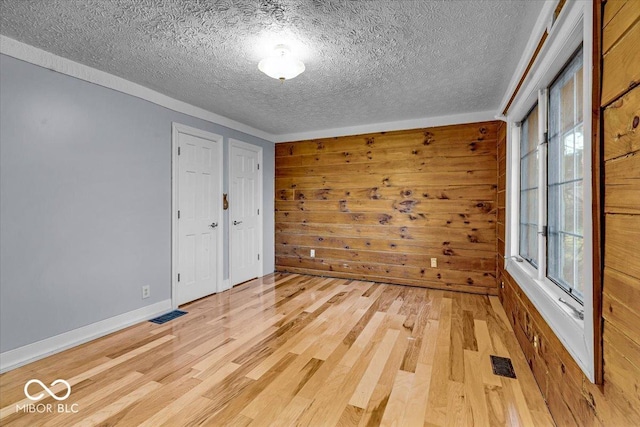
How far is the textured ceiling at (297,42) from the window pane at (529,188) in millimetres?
535

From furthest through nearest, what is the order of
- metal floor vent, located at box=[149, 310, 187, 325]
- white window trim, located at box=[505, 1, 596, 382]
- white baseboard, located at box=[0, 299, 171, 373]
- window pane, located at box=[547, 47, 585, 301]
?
1. metal floor vent, located at box=[149, 310, 187, 325]
2. white baseboard, located at box=[0, 299, 171, 373]
3. window pane, located at box=[547, 47, 585, 301]
4. white window trim, located at box=[505, 1, 596, 382]

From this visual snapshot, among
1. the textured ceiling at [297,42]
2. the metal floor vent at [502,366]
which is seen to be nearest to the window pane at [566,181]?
the textured ceiling at [297,42]

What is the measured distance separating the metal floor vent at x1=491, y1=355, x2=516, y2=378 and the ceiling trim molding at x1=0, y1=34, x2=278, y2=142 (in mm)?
3822

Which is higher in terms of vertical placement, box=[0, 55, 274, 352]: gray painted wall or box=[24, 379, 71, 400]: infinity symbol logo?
box=[0, 55, 274, 352]: gray painted wall

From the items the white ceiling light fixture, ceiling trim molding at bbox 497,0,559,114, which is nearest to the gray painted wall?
the white ceiling light fixture


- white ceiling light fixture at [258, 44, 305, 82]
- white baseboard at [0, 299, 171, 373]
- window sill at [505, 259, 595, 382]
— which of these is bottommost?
white baseboard at [0, 299, 171, 373]

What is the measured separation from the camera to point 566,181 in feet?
5.74

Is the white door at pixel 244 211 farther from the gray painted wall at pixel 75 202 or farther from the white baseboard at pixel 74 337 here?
the white baseboard at pixel 74 337

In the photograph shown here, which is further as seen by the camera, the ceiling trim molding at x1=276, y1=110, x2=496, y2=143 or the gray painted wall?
the ceiling trim molding at x1=276, y1=110, x2=496, y2=143

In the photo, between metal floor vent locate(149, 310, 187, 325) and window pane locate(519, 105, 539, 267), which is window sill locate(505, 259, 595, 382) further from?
metal floor vent locate(149, 310, 187, 325)

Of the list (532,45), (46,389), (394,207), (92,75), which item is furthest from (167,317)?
(532,45)

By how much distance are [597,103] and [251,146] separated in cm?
405

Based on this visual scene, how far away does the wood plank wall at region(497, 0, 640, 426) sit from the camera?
0.91m

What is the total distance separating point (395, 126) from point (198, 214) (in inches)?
115
